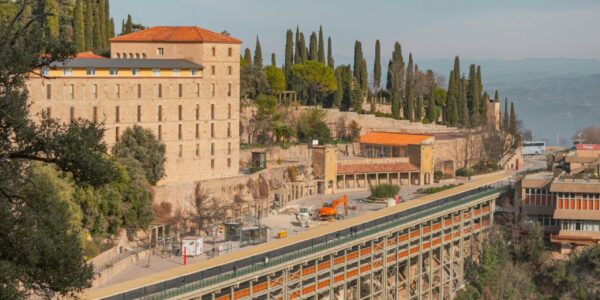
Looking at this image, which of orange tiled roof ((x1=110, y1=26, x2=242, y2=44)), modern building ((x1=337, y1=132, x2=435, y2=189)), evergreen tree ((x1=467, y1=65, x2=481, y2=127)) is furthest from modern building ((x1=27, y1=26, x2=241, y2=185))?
evergreen tree ((x1=467, y1=65, x2=481, y2=127))

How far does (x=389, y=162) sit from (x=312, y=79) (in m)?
11.8

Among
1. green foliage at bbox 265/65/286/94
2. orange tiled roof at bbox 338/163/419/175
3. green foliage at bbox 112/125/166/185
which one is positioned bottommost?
orange tiled roof at bbox 338/163/419/175

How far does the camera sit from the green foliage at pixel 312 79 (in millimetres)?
80938

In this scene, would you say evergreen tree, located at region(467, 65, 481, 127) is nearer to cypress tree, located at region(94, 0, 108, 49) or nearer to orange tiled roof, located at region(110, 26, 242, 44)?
cypress tree, located at region(94, 0, 108, 49)

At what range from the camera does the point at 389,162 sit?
72.1 m

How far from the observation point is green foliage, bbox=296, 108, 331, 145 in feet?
242

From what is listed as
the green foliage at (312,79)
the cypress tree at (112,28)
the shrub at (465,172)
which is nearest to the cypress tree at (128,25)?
the cypress tree at (112,28)

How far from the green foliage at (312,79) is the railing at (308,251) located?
25.1 meters

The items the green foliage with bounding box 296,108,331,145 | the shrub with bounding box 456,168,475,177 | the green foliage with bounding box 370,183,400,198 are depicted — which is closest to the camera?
the green foliage with bounding box 370,183,400,198

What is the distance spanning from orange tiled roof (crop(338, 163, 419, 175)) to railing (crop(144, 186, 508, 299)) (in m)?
12.4

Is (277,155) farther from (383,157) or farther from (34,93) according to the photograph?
(34,93)

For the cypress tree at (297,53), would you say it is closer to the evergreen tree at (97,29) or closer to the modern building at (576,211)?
the evergreen tree at (97,29)

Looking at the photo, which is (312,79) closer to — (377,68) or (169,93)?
(377,68)

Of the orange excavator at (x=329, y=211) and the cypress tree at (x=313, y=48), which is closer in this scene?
the orange excavator at (x=329, y=211)
